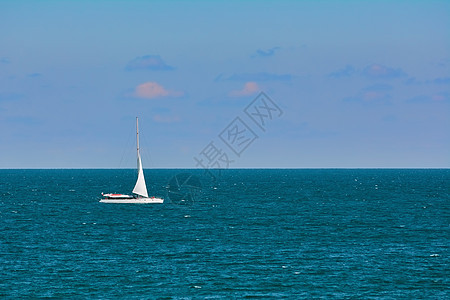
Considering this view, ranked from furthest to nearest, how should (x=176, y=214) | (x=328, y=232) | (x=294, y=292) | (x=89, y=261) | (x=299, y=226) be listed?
(x=176, y=214)
(x=299, y=226)
(x=328, y=232)
(x=89, y=261)
(x=294, y=292)

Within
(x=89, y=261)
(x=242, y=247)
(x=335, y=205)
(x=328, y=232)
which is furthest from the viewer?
(x=335, y=205)

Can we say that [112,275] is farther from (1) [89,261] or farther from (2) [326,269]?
(2) [326,269]

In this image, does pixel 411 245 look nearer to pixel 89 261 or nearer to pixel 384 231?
pixel 384 231

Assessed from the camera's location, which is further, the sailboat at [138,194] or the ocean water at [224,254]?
the sailboat at [138,194]

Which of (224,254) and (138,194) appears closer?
(224,254)

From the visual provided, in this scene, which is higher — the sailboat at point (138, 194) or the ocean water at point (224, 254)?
the sailboat at point (138, 194)

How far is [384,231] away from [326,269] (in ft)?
116

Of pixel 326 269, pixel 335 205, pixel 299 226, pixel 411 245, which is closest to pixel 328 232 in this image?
pixel 299 226

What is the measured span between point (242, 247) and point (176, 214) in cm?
4786

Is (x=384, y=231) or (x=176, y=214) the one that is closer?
(x=384, y=231)

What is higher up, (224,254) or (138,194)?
(138,194)

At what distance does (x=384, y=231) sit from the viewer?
103 metres

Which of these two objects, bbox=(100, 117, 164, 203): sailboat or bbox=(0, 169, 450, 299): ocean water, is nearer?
bbox=(0, 169, 450, 299): ocean water

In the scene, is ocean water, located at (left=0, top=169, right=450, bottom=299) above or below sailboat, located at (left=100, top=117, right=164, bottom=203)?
below
